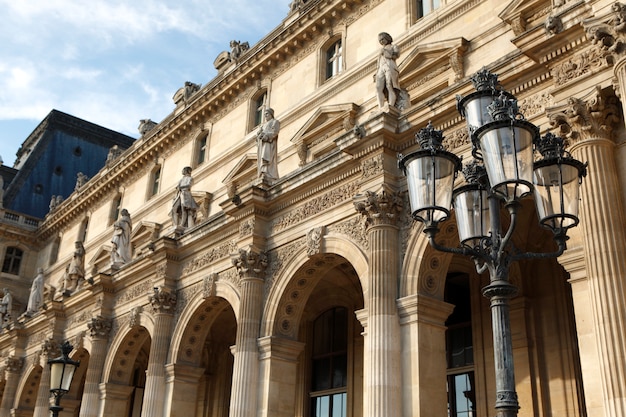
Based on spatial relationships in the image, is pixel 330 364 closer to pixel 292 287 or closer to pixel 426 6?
pixel 292 287

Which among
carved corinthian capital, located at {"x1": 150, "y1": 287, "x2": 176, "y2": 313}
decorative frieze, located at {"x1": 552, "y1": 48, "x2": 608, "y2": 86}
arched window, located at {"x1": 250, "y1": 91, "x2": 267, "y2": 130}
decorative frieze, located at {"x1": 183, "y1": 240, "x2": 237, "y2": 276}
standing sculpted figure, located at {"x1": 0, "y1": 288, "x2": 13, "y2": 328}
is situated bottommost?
carved corinthian capital, located at {"x1": 150, "y1": 287, "x2": 176, "y2": 313}

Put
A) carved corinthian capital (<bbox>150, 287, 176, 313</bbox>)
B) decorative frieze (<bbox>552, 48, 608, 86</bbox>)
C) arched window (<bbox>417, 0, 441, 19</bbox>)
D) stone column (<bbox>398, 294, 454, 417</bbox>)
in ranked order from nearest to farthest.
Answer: decorative frieze (<bbox>552, 48, 608, 86</bbox>) → stone column (<bbox>398, 294, 454, 417</bbox>) → arched window (<bbox>417, 0, 441, 19</bbox>) → carved corinthian capital (<bbox>150, 287, 176, 313</bbox>)

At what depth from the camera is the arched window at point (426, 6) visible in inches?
813

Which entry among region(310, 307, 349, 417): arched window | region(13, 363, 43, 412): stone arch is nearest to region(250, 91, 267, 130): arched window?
region(310, 307, 349, 417): arched window

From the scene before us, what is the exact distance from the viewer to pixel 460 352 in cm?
1700

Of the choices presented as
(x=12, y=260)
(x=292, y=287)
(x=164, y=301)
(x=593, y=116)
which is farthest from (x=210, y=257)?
(x=12, y=260)

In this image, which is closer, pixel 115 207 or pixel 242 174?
pixel 242 174

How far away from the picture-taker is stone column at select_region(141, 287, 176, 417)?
19.9 m

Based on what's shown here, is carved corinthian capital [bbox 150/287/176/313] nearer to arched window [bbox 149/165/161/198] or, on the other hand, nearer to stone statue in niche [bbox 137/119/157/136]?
arched window [bbox 149/165/161/198]

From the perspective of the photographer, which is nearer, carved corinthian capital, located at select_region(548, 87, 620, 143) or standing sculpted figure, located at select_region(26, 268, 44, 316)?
carved corinthian capital, located at select_region(548, 87, 620, 143)

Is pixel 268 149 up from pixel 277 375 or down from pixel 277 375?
up

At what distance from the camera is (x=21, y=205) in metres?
47.9

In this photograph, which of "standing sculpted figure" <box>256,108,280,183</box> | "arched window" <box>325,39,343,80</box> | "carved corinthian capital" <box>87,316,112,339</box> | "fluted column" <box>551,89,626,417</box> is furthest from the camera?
"carved corinthian capital" <box>87,316,112,339</box>

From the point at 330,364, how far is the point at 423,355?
8.01m
